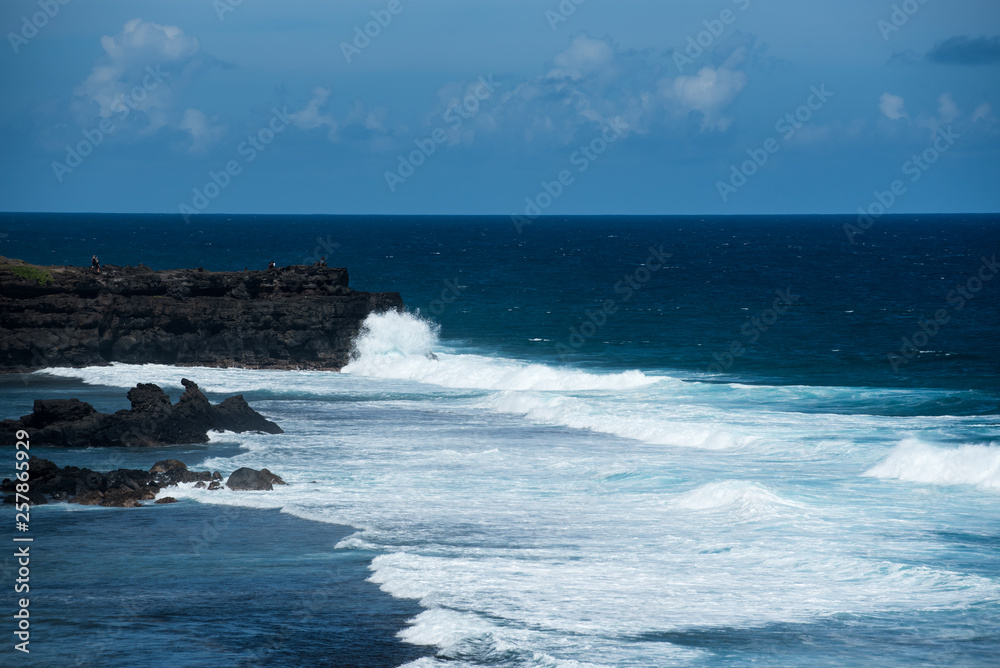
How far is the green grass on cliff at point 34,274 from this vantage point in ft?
150

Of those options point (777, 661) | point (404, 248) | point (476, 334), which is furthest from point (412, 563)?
point (404, 248)

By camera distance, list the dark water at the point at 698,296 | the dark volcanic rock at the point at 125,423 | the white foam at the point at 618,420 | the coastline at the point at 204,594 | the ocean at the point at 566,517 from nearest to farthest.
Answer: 1. the coastline at the point at 204,594
2. the ocean at the point at 566,517
3. the dark volcanic rock at the point at 125,423
4. the white foam at the point at 618,420
5. the dark water at the point at 698,296

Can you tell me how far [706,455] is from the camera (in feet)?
95.8

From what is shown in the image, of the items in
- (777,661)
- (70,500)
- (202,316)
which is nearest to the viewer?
(777,661)

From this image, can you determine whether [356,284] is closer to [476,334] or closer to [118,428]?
[476,334]

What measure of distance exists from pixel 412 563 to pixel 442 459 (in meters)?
9.55

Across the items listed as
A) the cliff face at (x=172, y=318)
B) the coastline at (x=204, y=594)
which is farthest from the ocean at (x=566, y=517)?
the cliff face at (x=172, y=318)

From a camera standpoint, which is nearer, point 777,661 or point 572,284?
point 777,661

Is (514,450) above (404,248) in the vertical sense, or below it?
below

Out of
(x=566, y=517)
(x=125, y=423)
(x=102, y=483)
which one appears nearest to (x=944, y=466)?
(x=566, y=517)

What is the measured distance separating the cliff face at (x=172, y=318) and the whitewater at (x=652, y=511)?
492 centimetres

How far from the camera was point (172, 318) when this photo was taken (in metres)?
47.1

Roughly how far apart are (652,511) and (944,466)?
844 cm

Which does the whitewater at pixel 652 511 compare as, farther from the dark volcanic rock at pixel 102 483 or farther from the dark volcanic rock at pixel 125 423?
the dark volcanic rock at pixel 125 423
